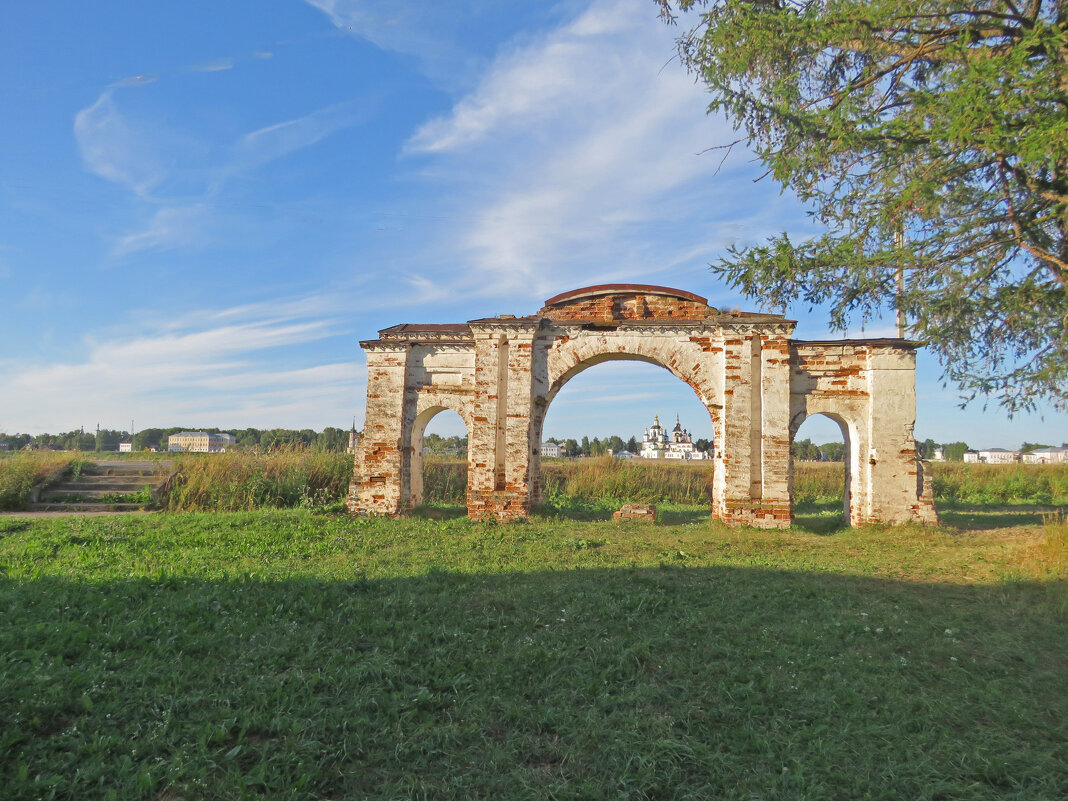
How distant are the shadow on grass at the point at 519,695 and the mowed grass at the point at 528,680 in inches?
0.7

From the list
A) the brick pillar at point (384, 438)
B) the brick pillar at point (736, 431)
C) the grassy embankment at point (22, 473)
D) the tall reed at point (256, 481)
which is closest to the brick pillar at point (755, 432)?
the brick pillar at point (736, 431)

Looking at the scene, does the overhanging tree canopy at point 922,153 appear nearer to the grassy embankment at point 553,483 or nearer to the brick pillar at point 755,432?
the brick pillar at point 755,432

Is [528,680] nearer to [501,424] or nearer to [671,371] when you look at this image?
[501,424]

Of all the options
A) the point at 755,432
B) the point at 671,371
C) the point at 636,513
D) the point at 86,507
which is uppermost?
the point at 671,371

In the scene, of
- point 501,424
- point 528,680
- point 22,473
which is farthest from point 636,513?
point 22,473

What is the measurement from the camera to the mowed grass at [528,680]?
3.14m

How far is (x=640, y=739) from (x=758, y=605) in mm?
3186

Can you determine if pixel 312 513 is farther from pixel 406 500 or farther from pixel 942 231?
pixel 942 231

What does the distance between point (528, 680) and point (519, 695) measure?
23 centimetres

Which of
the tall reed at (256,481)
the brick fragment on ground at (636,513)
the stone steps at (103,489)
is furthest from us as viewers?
the tall reed at (256,481)

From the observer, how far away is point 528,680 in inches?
168

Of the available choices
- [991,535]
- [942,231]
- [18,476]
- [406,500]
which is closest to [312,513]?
[406,500]

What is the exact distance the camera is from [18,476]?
14719 mm

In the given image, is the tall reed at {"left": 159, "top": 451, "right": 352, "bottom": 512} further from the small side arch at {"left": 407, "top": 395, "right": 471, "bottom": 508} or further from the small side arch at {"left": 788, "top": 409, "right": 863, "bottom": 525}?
the small side arch at {"left": 788, "top": 409, "right": 863, "bottom": 525}
